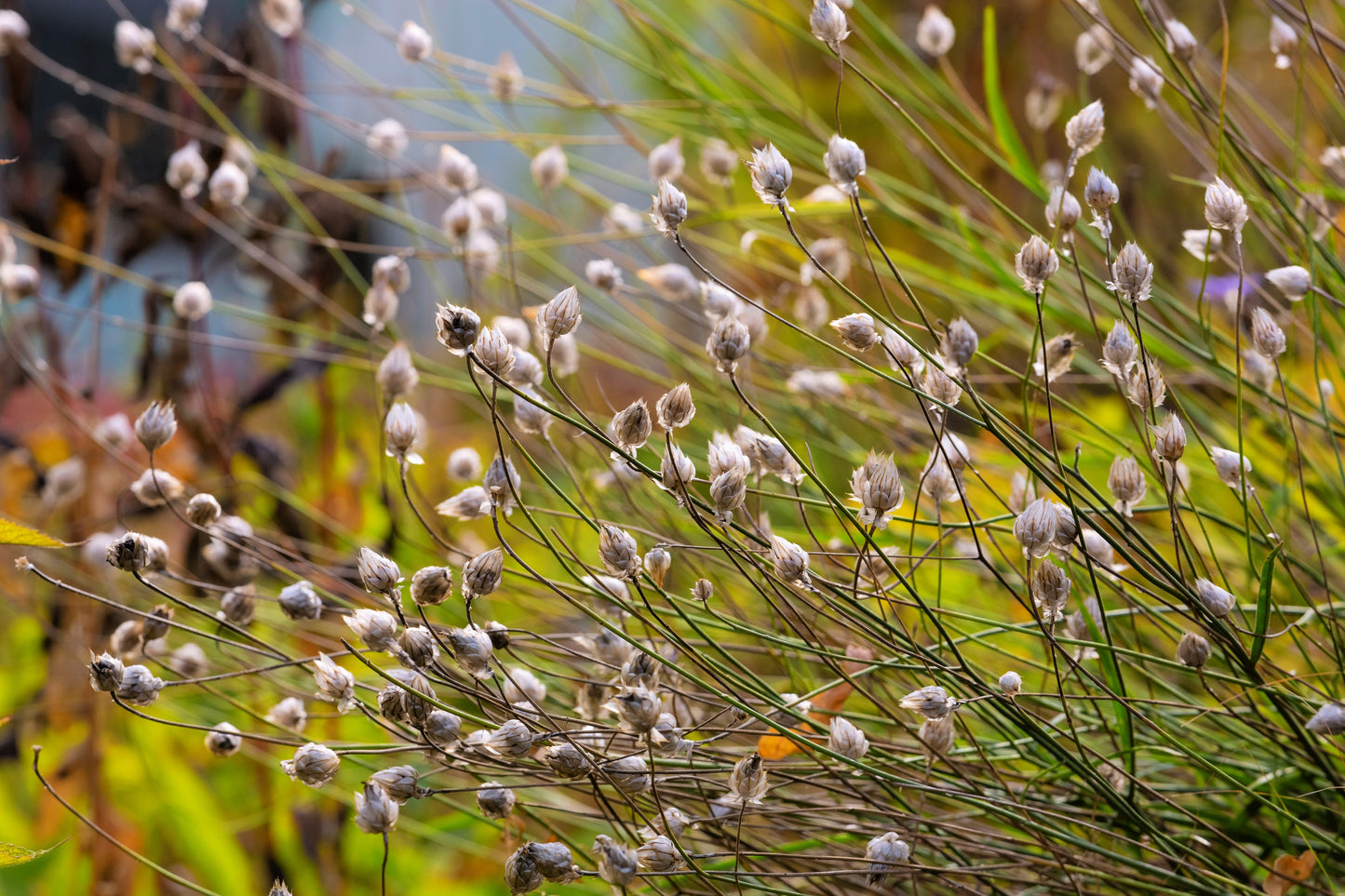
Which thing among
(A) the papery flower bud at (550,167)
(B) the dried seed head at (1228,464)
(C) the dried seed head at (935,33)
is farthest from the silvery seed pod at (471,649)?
(C) the dried seed head at (935,33)

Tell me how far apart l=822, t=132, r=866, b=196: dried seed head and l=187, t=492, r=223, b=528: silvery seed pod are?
34cm

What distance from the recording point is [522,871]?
405 millimetres

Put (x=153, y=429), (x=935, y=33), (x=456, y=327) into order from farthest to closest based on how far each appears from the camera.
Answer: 1. (x=935, y=33)
2. (x=153, y=429)
3. (x=456, y=327)

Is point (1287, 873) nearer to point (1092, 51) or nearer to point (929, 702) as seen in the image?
point (929, 702)

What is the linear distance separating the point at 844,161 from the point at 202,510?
1.16ft

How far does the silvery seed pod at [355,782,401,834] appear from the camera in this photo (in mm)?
409

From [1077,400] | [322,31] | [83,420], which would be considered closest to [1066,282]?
[1077,400]

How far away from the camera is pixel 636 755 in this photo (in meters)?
0.47

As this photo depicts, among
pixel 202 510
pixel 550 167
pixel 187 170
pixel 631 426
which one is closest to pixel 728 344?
pixel 631 426

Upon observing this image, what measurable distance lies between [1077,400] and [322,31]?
1.95 m

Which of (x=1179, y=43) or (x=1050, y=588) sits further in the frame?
(x=1179, y=43)

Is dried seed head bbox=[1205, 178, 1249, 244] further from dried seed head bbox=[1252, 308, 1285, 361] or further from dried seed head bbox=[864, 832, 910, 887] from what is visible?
dried seed head bbox=[864, 832, 910, 887]

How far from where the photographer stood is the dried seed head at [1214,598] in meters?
0.42

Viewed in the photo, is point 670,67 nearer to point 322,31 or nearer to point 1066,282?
point 1066,282
